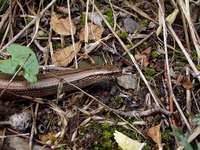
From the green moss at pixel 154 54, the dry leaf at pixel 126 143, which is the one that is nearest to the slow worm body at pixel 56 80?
the green moss at pixel 154 54

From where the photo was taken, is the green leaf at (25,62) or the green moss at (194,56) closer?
the green leaf at (25,62)

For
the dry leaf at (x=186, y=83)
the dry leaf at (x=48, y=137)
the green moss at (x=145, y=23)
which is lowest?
the dry leaf at (x=48, y=137)

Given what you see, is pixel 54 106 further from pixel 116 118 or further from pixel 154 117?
pixel 154 117

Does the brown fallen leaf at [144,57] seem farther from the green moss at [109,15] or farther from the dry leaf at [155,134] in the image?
the dry leaf at [155,134]

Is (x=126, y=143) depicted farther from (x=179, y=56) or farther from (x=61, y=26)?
(x=61, y=26)

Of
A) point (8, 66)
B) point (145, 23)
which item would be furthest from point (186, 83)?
point (8, 66)
